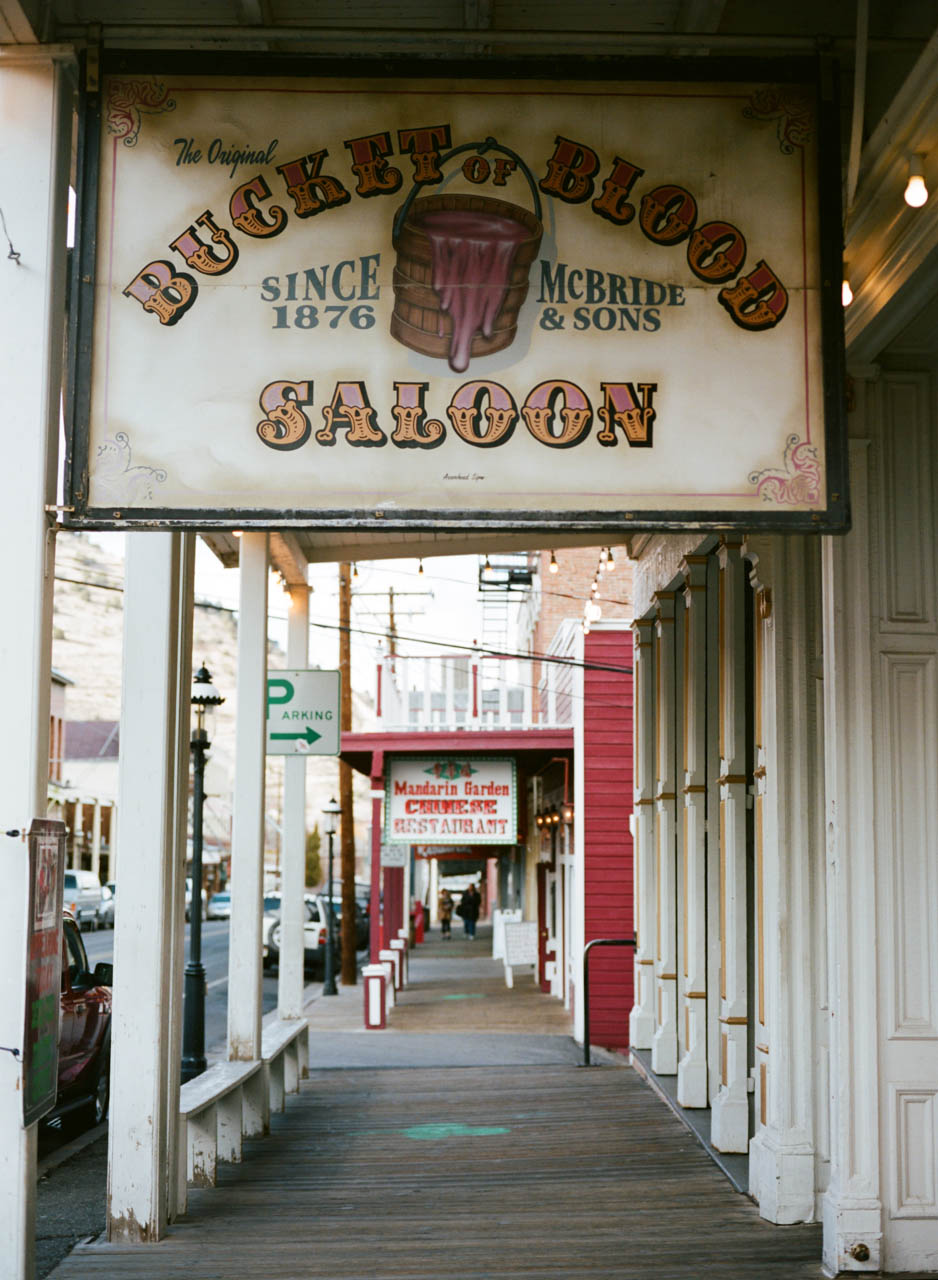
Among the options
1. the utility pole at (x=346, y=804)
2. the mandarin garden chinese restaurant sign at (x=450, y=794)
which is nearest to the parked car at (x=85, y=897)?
the utility pole at (x=346, y=804)

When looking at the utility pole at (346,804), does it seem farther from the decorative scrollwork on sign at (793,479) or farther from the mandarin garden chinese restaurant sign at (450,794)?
the decorative scrollwork on sign at (793,479)

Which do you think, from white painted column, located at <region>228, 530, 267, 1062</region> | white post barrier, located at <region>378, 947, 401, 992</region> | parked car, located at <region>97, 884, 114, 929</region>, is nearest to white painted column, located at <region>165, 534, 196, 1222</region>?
white painted column, located at <region>228, 530, 267, 1062</region>

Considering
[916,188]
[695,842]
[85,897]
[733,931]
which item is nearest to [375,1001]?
[695,842]

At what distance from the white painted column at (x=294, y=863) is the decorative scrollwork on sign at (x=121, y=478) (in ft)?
24.2

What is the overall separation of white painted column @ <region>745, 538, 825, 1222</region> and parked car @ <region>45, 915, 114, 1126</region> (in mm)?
4562

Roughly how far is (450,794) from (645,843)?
7421mm

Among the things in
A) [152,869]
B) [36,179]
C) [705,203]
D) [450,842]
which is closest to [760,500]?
[705,203]

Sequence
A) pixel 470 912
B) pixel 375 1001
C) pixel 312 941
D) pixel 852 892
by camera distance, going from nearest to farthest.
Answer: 1. pixel 852 892
2. pixel 375 1001
3. pixel 312 941
4. pixel 470 912

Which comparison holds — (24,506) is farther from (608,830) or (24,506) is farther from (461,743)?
(461,743)

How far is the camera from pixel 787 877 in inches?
298

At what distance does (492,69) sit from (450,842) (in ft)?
49.4

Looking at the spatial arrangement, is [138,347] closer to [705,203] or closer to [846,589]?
[705,203]

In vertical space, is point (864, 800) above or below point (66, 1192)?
above

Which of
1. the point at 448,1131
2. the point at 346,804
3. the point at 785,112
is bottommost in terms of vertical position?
the point at 448,1131
